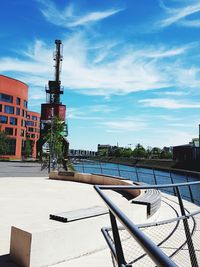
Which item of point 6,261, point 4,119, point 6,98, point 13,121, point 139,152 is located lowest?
point 6,261

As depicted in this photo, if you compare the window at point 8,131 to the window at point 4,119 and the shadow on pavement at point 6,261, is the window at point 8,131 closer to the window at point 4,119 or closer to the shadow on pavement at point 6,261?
the window at point 4,119

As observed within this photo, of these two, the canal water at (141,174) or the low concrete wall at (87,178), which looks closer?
the canal water at (141,174)

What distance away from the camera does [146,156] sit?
168 m

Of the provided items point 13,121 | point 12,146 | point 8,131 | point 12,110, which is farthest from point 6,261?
point 13,121

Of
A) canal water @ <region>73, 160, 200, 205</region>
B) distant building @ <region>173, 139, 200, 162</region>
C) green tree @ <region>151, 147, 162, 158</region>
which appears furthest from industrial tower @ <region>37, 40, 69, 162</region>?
green tree @ <region>151, 147, 162, 158</region>

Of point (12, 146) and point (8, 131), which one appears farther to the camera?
point (8, 131)

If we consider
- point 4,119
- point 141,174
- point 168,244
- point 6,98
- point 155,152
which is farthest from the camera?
point 155,152

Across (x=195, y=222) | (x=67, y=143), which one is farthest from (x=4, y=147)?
(x=195, y=222)

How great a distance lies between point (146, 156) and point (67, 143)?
357ft

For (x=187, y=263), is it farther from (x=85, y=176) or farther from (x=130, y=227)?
(x=85, y=176)

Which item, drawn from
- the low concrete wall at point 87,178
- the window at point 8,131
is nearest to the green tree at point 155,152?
the window at point 8,131

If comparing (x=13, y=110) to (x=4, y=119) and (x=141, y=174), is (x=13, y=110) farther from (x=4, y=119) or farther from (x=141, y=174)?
(x=141, y=174)

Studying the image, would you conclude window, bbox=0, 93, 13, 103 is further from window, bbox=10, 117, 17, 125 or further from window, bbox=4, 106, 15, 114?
window, bbox=10, 117, 17, 125

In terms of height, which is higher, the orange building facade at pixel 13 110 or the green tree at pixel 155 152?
the orange building facade at pixel 13 110
